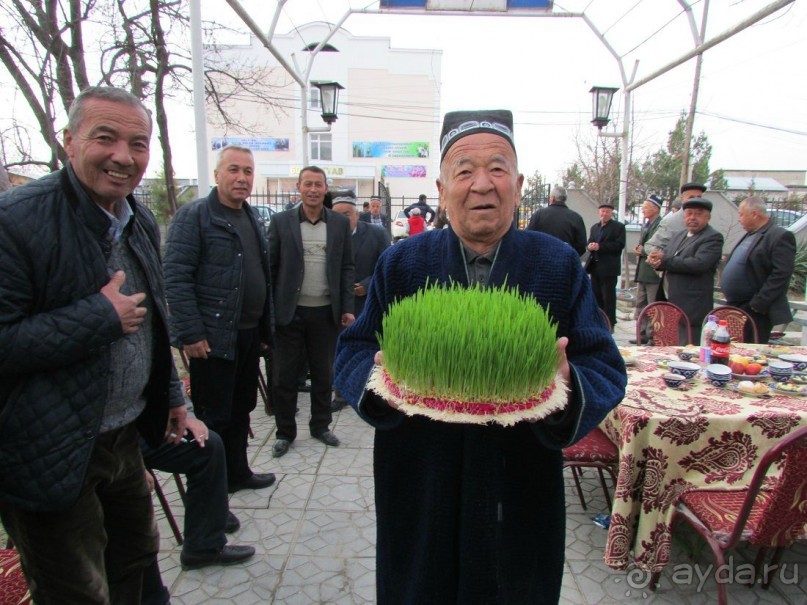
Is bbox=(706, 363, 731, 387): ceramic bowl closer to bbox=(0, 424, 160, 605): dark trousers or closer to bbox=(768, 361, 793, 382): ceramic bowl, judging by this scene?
bbox=(768, 361, 793, 382): ceramic bowl

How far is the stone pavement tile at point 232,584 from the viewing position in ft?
7.89

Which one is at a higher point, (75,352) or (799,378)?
(75,352)

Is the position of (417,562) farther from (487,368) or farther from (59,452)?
(59,452)

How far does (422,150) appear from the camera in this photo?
36812mm

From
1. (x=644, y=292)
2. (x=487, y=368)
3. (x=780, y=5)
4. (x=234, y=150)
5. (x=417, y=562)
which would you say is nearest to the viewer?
(x=487, y=368)

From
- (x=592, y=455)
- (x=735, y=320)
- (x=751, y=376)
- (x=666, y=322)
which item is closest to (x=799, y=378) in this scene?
(x=751, y=376)

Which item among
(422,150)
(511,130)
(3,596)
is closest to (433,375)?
(511,130)

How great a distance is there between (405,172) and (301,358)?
114 ft

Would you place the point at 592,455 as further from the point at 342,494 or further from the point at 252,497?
the point at 252,497

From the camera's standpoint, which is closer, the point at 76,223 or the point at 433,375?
the point at 433,375

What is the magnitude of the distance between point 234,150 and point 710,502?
344cm

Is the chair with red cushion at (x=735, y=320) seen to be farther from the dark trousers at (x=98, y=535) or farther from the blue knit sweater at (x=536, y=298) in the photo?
the dark trousers at (x=98, y=535)

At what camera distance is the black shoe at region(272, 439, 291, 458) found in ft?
13.0

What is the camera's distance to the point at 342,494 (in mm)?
3396
